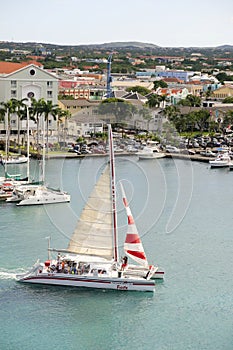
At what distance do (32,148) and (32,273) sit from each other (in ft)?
44.2

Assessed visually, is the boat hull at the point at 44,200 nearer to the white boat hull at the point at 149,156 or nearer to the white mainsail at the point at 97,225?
the white mainsail at the point at 97,225

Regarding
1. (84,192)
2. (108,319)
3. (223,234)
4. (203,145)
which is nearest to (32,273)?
(108,319)

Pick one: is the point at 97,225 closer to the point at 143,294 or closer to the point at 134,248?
the point at 134,248

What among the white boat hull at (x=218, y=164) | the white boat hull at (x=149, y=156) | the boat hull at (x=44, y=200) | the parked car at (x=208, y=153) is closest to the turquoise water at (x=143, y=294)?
the boat hull at (x=44, y=200)

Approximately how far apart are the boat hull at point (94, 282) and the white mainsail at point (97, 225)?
0.56 meters

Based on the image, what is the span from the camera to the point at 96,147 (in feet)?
78.2

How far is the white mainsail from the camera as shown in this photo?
1073 centimetres

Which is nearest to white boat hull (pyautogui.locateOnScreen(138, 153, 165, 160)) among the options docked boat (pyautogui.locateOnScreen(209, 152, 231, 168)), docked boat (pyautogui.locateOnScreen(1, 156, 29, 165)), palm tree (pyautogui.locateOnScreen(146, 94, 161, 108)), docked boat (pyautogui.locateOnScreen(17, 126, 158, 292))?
docked boat (pyautogui.locateOnScreen(209, 152, 231, 168))

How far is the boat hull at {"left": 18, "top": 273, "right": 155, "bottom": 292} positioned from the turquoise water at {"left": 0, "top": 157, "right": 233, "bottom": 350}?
9 centimetres

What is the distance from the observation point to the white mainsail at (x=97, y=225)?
35.2 feet

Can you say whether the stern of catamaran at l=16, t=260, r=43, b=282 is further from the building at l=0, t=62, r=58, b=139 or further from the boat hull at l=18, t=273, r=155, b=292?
the building at l=0, t=62, r=58, b=139

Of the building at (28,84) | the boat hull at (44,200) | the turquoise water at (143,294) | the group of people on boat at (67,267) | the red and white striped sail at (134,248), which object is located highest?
the building at (28,84)

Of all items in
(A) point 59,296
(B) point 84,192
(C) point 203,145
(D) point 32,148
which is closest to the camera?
(A) point 59,296

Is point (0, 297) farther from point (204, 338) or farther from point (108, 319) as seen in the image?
point (204, 338)
